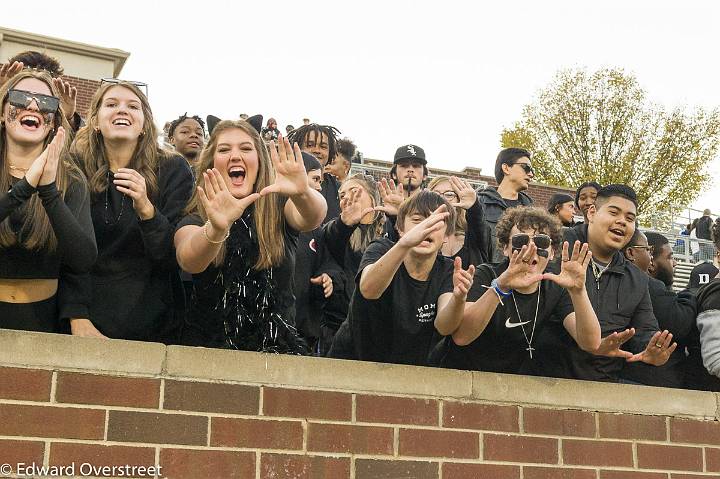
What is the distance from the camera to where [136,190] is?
3791 millimetres

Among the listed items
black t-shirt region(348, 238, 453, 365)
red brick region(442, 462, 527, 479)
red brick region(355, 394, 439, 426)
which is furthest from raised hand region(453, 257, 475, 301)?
red brick region(442, 462, 527, 479)

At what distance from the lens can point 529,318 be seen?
4301mm

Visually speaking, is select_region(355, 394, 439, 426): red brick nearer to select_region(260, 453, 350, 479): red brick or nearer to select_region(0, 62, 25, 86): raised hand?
select_region(260, 453, 350, 479): red brick

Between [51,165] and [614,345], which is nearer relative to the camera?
[51,165]

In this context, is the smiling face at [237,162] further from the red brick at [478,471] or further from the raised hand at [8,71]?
the red brick at [478,471]

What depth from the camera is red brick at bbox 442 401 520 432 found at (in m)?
3.93

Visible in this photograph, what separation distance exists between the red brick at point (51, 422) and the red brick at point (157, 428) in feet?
0.18

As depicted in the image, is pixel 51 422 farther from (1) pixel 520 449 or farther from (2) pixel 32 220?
(1) pixel 520 449

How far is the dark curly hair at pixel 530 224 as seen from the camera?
4.51 metres

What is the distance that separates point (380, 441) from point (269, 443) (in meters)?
0.47

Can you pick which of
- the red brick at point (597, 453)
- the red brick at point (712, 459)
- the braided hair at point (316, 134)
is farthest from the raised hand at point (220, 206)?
the red brick at point (712, 459)

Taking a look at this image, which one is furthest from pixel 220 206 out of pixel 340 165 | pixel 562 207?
pixel 562 207

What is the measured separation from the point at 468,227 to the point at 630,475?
174cm

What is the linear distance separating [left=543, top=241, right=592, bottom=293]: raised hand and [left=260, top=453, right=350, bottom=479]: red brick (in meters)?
1.20
